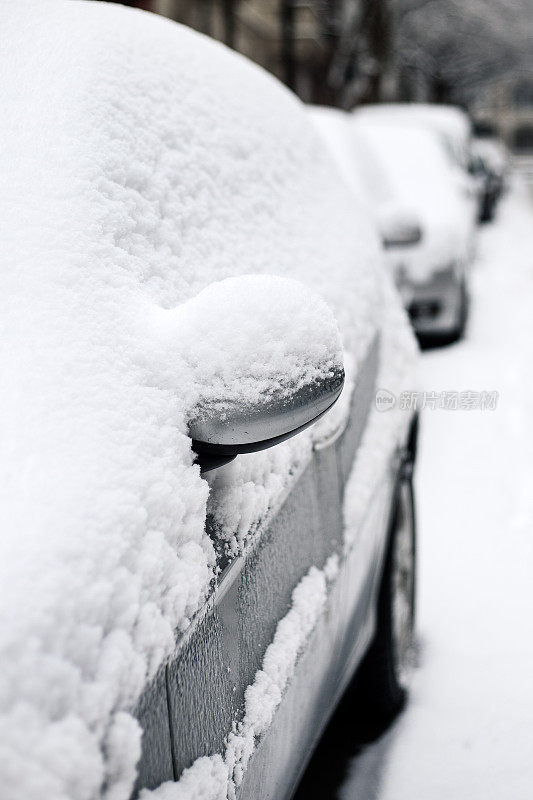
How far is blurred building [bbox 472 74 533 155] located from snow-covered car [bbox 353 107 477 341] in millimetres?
57621

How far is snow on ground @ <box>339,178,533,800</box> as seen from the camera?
2199mm

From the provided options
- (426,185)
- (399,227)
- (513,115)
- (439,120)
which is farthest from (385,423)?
(513,115)

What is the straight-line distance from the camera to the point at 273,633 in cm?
140

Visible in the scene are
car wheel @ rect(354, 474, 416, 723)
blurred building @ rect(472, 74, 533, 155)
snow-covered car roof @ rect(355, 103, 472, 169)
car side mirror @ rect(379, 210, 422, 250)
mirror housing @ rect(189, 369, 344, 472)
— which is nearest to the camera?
mirror housing @ rect(189, 369, 344, 472)

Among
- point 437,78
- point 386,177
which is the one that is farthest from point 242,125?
point 437,78

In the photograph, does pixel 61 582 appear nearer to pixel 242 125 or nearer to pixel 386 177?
pixel 242 125

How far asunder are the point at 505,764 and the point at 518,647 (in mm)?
571

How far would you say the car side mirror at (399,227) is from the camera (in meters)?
3.77

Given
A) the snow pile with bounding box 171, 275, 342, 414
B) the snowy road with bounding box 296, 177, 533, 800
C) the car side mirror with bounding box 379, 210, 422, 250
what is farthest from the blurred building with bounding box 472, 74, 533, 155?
the snow pile with bounding box 171, 275, 342, 414

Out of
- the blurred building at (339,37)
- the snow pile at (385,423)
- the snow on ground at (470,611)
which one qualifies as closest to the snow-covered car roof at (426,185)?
the snow on ground at (470,611)

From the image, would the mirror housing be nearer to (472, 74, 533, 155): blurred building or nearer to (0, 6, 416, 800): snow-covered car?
(0, 6, 416, 800): snow-covered car

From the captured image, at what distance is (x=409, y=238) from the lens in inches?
150

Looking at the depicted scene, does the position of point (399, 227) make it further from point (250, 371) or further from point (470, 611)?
point (250, 371)

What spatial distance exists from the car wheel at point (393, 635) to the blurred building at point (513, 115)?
6293 cm
